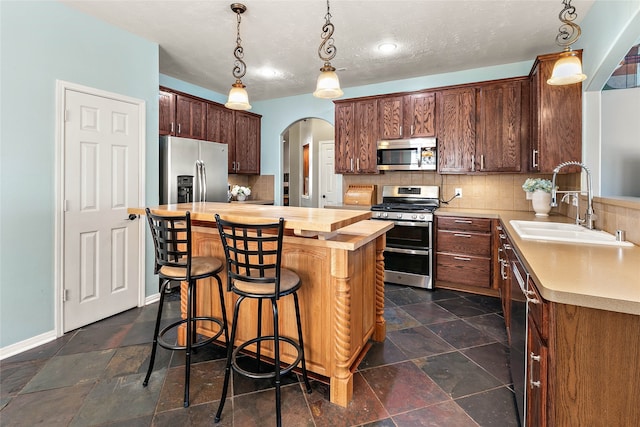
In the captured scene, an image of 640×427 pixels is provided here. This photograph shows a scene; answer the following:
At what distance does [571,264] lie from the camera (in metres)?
1.30

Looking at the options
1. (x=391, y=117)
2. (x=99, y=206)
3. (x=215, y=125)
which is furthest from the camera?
(x=215, y=125)

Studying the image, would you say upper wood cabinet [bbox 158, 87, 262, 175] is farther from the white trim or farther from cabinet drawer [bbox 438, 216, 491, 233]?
cabinet drawer [bbox 438, 216, 491, 233]

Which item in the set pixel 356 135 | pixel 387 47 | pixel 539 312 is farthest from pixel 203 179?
pixel 539 312

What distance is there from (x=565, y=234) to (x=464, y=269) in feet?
4.98

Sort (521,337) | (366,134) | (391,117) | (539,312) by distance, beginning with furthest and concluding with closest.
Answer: (366,134), (391,117), (521,337), (539,312)

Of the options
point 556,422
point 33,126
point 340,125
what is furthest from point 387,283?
point 33,126

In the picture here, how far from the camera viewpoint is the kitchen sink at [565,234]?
1771 millimetres

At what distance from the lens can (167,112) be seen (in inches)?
155

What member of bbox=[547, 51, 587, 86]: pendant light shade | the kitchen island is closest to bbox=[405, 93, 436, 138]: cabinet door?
bbox=[547, 51, 587, 86]: pendant light shade

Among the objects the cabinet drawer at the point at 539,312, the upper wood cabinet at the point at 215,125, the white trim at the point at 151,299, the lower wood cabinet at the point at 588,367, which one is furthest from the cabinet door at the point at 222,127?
the lower wood cabinet at the point at 588,367

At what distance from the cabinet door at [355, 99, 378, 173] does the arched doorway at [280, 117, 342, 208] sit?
251cm

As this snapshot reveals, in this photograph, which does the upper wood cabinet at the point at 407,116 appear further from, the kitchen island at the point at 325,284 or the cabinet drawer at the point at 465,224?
the kitchen island at the point at 325,284

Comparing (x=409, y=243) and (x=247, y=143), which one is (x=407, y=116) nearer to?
(x=409, y=243)

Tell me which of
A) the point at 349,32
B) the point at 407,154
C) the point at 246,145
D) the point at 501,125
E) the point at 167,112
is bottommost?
the point at 407,154
